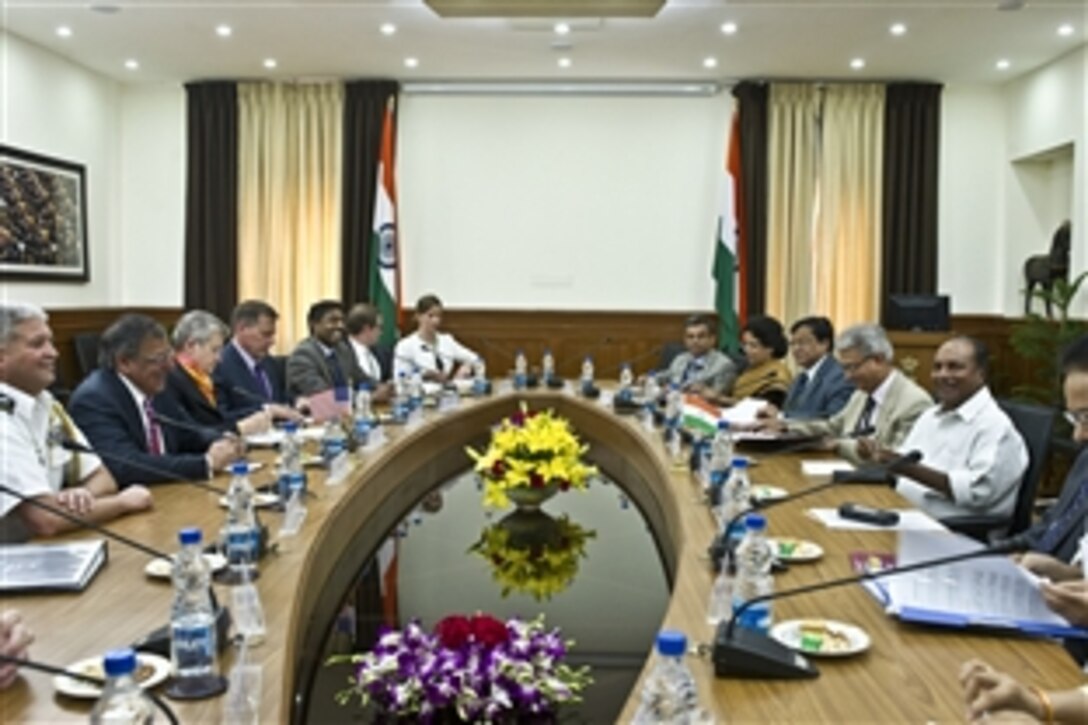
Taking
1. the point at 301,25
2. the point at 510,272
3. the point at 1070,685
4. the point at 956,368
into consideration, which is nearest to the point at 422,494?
the point at 956,368

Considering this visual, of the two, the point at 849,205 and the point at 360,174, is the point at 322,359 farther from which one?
the point at 849,205

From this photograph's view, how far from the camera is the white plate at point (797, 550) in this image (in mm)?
2053

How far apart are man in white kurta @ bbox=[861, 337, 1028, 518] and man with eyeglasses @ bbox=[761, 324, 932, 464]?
284 mm

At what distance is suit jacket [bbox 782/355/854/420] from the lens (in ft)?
13.2

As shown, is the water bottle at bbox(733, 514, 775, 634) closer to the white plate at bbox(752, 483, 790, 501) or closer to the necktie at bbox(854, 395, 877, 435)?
the white plate at bbox(752, 483, 790, 501)

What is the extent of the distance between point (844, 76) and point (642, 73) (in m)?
1.55

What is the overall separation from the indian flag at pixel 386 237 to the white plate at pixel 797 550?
5854 millimetres

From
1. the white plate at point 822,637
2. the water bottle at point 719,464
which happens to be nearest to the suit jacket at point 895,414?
the water bottle at point 719,464

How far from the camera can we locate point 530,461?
3.16 metres

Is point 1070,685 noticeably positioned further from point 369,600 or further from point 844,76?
point 844,76

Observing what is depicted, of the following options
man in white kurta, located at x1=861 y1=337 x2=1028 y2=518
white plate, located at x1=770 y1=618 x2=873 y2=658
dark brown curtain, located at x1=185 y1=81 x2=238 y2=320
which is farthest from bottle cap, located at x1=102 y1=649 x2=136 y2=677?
dark brown curtain, located at x1=185 y1=81 x2=238 y2=320

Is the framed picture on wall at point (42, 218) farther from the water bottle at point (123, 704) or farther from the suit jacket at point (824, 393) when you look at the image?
the water bottle at point (123, 704)

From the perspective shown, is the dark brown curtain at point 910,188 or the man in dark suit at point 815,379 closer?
the man in dark suit at point 815,379

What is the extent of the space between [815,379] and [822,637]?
8.97 feet
